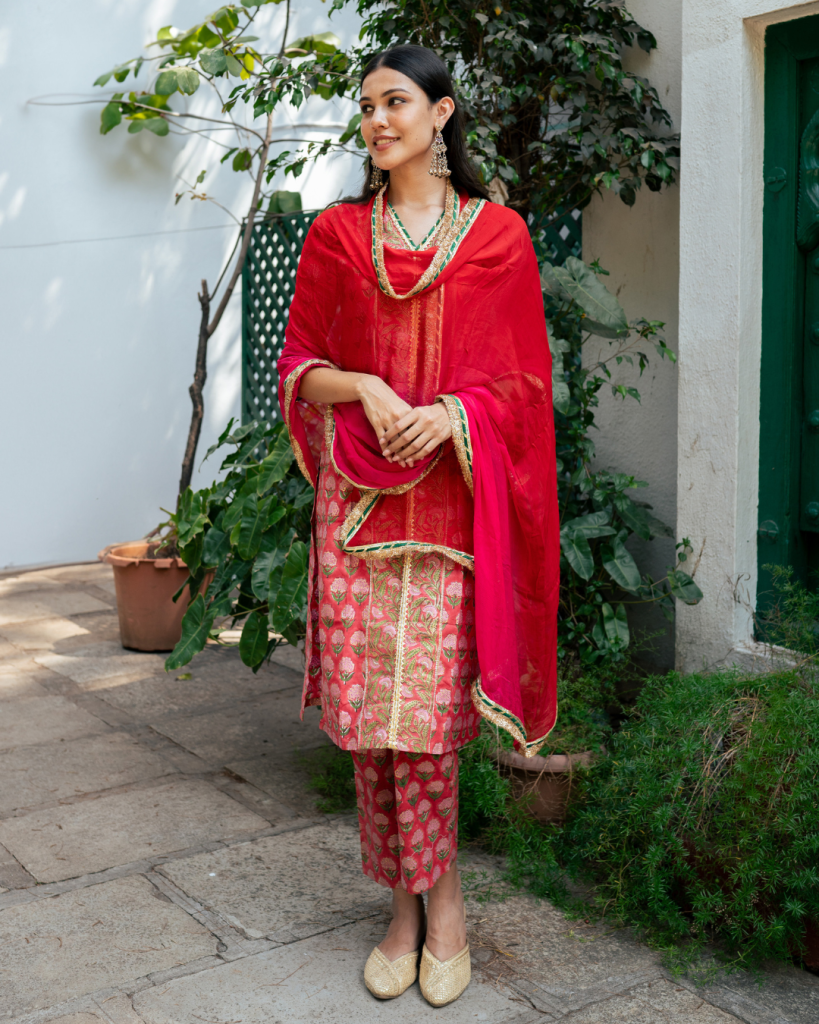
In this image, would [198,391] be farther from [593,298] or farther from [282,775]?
[593,298]

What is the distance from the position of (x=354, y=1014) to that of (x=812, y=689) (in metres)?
1.18

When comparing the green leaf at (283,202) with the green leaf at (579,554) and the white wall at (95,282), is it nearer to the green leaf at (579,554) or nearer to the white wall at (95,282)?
the white wall at (95,282)

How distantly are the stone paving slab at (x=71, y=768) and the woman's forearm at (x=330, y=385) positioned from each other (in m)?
1.60

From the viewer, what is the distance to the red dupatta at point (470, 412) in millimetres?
1834

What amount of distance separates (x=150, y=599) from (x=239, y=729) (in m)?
0.99

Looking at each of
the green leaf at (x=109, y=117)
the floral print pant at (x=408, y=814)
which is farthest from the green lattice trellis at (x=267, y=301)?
the floral print pant at (x=408, y=814)

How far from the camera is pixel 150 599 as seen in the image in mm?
4230

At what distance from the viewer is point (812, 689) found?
7.43 ft

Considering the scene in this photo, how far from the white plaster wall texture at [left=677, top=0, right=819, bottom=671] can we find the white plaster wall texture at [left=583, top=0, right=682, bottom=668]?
0.33 metres

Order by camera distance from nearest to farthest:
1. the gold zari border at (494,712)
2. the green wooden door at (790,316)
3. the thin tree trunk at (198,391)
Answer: the gold zari border at (494,712)
the green wooden door at (790,316)
the thin tree trunk at (198,391)

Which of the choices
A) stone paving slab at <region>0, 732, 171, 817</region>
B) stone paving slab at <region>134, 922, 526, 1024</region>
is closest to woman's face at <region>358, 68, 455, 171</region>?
stone paving slab at <region>134, 922, 526, 1024</region>

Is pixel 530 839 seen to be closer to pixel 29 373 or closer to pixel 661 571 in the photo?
pixel 661 571

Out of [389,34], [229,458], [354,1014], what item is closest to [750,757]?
[354,1014]

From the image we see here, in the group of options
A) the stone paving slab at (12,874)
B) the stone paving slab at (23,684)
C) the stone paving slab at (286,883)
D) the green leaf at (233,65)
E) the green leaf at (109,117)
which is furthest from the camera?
the green leaf at (109,117)
